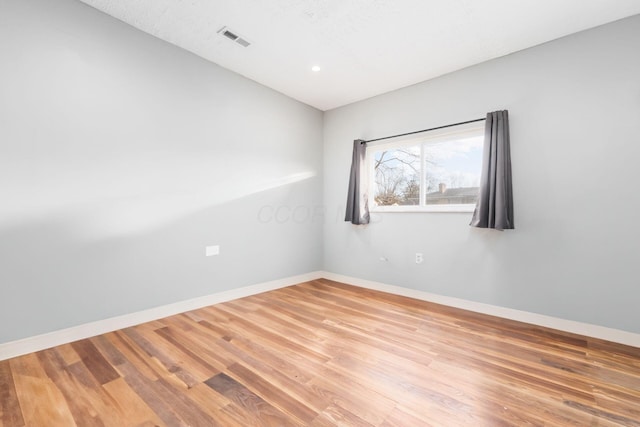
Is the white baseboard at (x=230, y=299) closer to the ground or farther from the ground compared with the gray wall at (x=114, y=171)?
closer to the ground

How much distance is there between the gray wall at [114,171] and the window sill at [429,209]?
5.48ft

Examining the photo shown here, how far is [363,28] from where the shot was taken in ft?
7.80

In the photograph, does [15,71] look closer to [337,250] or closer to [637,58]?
[337,250]

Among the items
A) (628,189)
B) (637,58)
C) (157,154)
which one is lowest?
(628,189)

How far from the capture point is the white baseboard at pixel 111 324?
6.20 ft

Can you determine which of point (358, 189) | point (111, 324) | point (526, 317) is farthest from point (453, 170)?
point (111, 324)

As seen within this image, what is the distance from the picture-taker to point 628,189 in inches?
85.2

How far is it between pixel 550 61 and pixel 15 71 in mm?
4520

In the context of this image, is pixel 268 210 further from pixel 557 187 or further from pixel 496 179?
pixel 557 187

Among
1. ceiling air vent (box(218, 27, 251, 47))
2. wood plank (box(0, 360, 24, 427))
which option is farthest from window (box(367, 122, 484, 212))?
wood plank (box(0, 360, 24, 427))

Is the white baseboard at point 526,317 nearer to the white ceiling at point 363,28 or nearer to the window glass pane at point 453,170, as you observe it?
the window glass pane at point 453,170

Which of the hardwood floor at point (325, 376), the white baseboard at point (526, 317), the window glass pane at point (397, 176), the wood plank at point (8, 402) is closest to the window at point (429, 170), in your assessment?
the window glass pane at point (397, 176)

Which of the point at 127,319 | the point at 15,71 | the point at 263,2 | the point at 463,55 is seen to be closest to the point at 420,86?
the point at 463,55

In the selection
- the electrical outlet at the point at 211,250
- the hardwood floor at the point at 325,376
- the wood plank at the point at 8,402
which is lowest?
the hardwood floor at the point at 325,376
